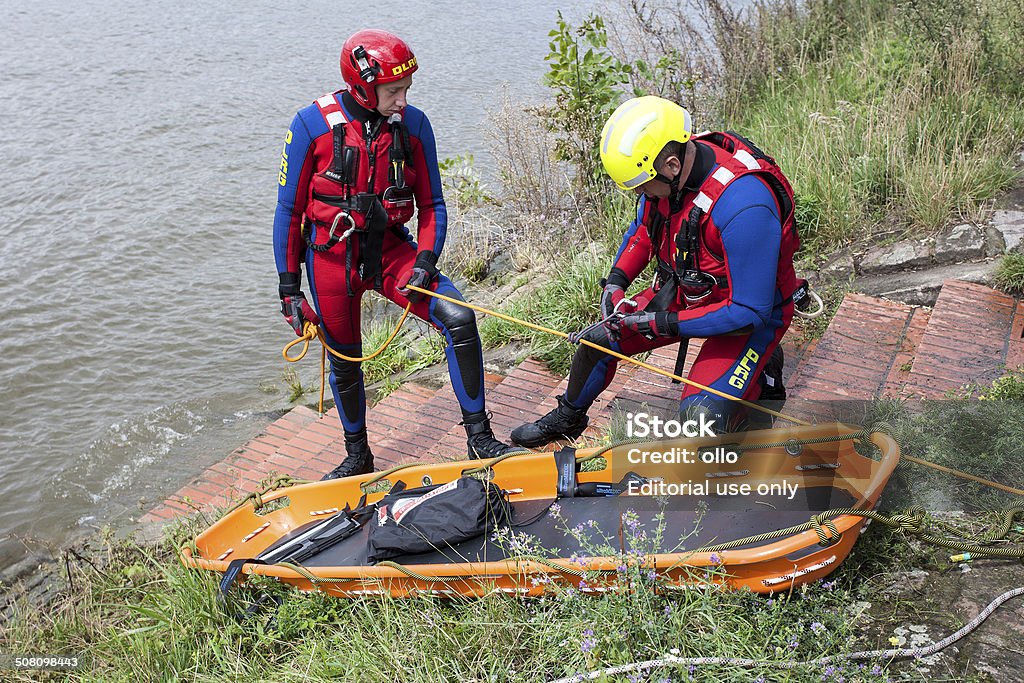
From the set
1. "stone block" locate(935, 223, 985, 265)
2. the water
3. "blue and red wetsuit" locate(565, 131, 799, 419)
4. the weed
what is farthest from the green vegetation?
the water

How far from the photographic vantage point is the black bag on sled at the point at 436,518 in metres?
3.61

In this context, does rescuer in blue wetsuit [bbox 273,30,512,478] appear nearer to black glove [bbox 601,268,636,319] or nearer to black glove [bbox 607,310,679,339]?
black glove [bbox 601,268,636,319]

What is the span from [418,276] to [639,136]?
1.41 meters

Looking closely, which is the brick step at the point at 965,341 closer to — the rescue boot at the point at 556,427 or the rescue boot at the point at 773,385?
the rescue boot at the point at 773,385

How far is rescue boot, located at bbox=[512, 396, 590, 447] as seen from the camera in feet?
14.6

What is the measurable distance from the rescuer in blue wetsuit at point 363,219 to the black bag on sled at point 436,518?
1.98 feet

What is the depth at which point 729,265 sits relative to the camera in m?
3.56

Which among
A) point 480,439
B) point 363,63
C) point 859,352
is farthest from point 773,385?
point 363,63

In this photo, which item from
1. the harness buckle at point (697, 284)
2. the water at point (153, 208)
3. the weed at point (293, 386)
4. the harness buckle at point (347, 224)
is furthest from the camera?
the weed at point (293, 386)

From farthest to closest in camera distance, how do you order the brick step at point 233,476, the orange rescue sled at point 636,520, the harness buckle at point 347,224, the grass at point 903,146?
the grass at point 903,146
the brick step at point 233,476
the harness buckle at point 347,224
the orange rescue sled at point 636,520

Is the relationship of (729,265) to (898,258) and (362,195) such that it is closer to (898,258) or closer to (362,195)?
(362,195)

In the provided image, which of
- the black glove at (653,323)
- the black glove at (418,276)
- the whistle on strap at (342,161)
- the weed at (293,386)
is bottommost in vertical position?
the weed at (293,386)

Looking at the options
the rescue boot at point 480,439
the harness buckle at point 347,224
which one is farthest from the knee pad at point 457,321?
the harness buckle at point 347,224

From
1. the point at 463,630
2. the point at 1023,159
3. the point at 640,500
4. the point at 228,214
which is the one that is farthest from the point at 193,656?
the point at 228,214
